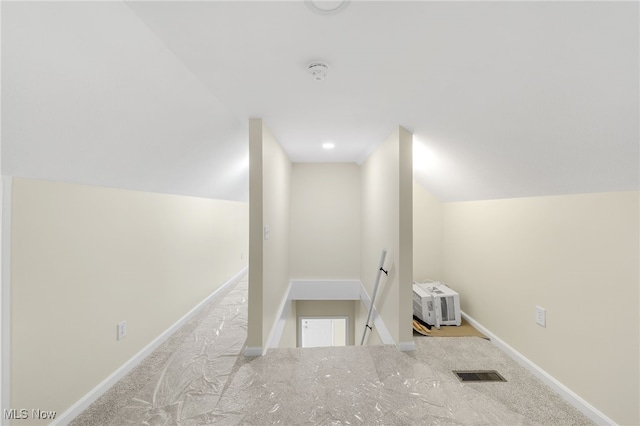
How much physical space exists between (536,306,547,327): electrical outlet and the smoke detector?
245 centimetres

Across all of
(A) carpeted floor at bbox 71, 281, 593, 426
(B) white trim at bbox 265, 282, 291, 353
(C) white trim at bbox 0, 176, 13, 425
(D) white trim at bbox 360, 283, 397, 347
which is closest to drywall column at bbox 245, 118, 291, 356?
(B) white trim at bbox 265, 282, 291, 353

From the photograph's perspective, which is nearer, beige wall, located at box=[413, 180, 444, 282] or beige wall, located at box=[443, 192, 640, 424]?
beige wall, located at box=[443, 192, 640, 424]

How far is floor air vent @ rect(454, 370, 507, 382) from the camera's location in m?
2.01

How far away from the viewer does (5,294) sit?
1289 millimetres

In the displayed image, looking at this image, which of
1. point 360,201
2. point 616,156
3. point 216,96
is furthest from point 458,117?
point 360,201

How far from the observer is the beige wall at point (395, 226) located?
7.87ft

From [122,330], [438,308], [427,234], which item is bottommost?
[438,308]

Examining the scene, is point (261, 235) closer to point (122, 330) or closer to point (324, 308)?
point (122, 330)

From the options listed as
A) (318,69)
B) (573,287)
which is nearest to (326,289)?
(573,287)

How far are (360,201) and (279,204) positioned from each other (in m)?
1.60

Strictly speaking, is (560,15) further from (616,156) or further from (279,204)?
(279,204)

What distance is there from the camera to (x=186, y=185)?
280cm

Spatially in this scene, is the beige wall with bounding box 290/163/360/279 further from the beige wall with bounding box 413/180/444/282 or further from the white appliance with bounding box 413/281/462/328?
the white appliance with bounding box 413/281/462/328

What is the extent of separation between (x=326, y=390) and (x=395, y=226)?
1.50 m
